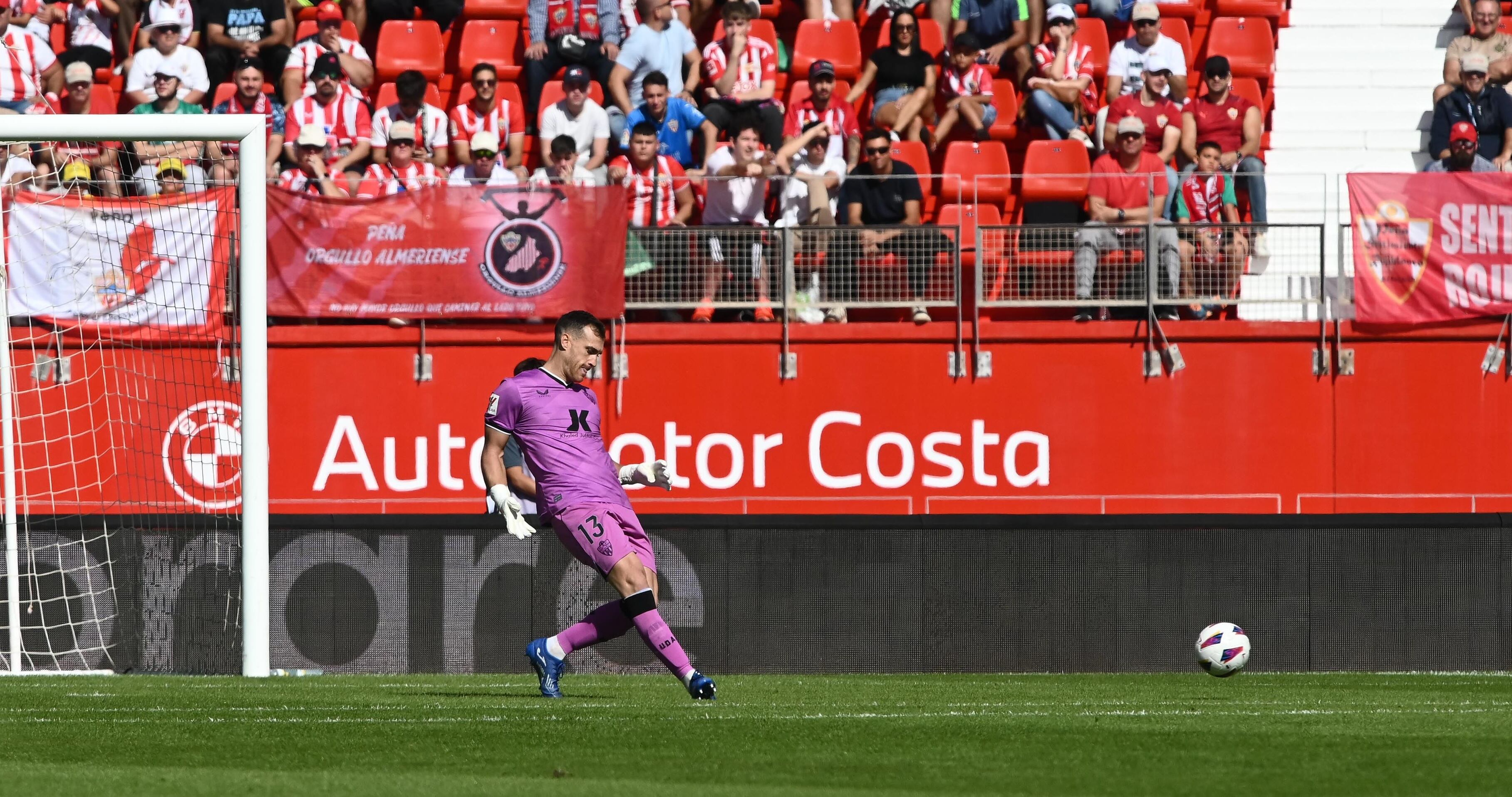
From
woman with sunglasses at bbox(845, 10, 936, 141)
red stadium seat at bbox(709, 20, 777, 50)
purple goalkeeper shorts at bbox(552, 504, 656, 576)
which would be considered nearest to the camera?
purple goalkeeper shorts at bbox(552, 504, 656, 576)

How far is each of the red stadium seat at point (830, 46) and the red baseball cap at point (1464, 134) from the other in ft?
18.8

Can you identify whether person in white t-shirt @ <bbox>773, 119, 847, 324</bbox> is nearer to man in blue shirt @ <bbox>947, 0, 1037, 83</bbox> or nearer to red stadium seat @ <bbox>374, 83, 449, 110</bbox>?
A: man in blue shirt @ <bbox>947, 0, 1037, 83</bbox>

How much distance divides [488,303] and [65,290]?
3395mm

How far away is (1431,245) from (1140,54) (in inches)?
153

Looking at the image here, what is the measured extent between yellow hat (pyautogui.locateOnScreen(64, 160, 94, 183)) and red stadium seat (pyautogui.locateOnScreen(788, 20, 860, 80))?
7.17 metres

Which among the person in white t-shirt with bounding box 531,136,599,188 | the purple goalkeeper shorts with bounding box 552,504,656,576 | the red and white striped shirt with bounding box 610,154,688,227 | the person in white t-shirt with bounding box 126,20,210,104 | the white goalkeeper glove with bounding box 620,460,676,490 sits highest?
the person in white t-shirt with bounding box 126,20,210,104

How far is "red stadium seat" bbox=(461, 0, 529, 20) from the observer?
2089 cm

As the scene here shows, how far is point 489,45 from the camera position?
2072 cm

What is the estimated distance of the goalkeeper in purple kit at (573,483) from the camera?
377 inches

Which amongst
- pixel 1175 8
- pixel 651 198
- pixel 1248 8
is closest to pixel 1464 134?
pixel 1175 8

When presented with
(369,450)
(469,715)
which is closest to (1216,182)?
(369,450)

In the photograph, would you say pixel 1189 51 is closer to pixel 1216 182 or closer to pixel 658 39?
pixel 1216 182

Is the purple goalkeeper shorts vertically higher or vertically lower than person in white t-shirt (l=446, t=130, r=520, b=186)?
lower

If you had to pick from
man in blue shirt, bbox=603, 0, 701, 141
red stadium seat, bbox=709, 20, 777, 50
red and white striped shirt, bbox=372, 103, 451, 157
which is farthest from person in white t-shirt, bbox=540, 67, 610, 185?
red stadium seat, bbox=709, 20, 777, 50
